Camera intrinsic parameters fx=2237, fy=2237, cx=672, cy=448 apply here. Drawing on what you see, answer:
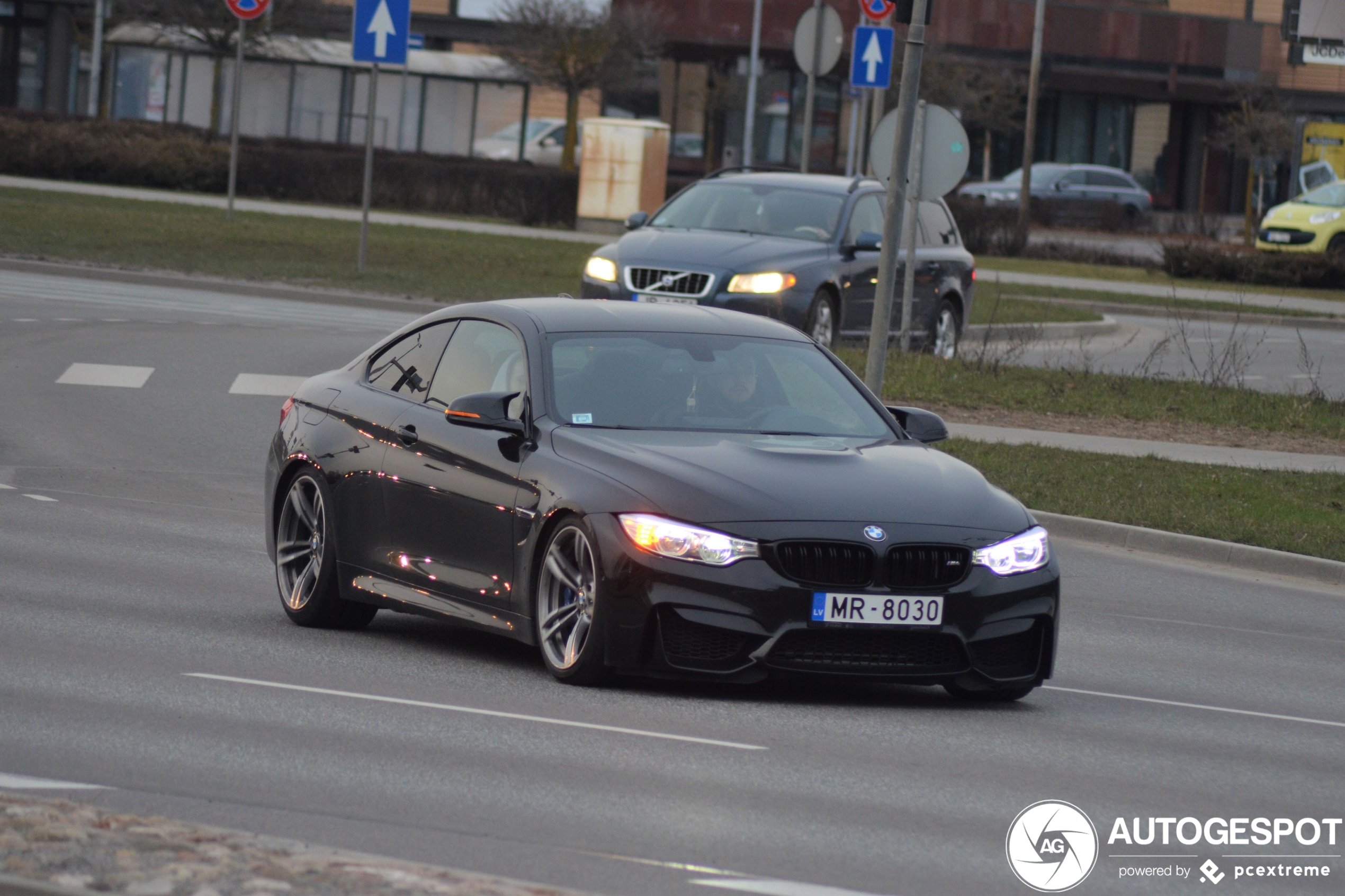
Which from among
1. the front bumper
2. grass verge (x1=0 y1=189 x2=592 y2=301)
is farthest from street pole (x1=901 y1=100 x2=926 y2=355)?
the front bumper

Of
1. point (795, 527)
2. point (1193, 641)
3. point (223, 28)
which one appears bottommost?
point (1193, 641)

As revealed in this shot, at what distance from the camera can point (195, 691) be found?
25.0 feet

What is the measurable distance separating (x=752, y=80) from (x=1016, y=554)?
1928 inches

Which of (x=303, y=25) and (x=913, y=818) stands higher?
(x=303, y=25)

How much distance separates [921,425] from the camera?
909 cm

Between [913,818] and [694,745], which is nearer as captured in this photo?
[913,818]

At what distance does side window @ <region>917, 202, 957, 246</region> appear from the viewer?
74.7 ft

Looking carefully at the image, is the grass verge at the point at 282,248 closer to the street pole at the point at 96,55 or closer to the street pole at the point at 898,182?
the street pole at the point at 898,182

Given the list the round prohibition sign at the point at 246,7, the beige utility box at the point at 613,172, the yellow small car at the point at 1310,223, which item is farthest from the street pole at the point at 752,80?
the round prohibition sign at the point at 246,7

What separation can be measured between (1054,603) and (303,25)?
45.8 metres

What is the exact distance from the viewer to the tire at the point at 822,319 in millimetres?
20234

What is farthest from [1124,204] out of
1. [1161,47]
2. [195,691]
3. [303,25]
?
[195,691]

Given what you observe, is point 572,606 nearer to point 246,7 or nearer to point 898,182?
point 898,182

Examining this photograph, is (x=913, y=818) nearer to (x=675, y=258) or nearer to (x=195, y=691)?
(x=195, y=691)
